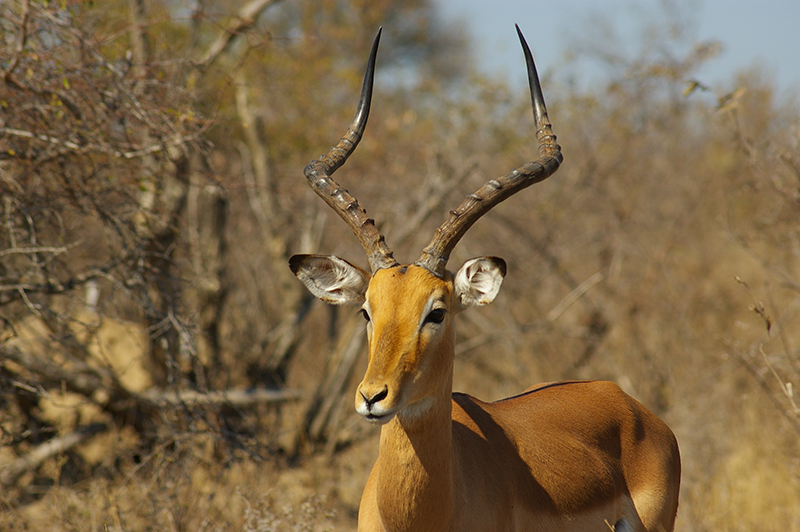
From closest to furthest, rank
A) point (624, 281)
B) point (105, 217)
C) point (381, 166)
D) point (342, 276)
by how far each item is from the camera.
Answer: point (342, 276) < point (105, 217) < point (624, 281) < point (381, 166)

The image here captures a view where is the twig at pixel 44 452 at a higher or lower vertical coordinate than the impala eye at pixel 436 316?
lower

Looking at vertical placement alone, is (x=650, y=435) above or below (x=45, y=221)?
below

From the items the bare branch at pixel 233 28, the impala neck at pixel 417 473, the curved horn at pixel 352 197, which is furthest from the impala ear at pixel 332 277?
the bare branch at pixel 233 28

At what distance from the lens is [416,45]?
27.3m

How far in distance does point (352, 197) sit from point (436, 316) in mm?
759

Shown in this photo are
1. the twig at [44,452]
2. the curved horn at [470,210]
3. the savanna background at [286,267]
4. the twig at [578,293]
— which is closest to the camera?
the curved horn at [470,210]

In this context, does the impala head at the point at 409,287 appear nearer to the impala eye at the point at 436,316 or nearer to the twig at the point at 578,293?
the impala eye at the point at 436,316

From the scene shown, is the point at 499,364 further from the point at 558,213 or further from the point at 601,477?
the point at 601,477

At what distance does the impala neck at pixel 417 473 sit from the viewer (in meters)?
3.21

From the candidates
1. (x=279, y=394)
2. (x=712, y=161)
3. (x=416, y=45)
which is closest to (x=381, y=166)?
(x=279, y=394)

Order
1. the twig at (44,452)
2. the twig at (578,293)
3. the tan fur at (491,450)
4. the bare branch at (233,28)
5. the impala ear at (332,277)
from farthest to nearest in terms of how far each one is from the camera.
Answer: the twig at (578,293), the bare branch at (233,28), the twig at (44,452), the impala ear at (332,277), the tan fur at (491,450)

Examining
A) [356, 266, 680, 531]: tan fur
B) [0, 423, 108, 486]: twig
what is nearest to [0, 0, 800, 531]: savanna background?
[0, 423, 108, 486]: twig

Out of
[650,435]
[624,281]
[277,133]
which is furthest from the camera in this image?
[277,133]

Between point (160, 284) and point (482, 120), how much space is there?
25.3ft
